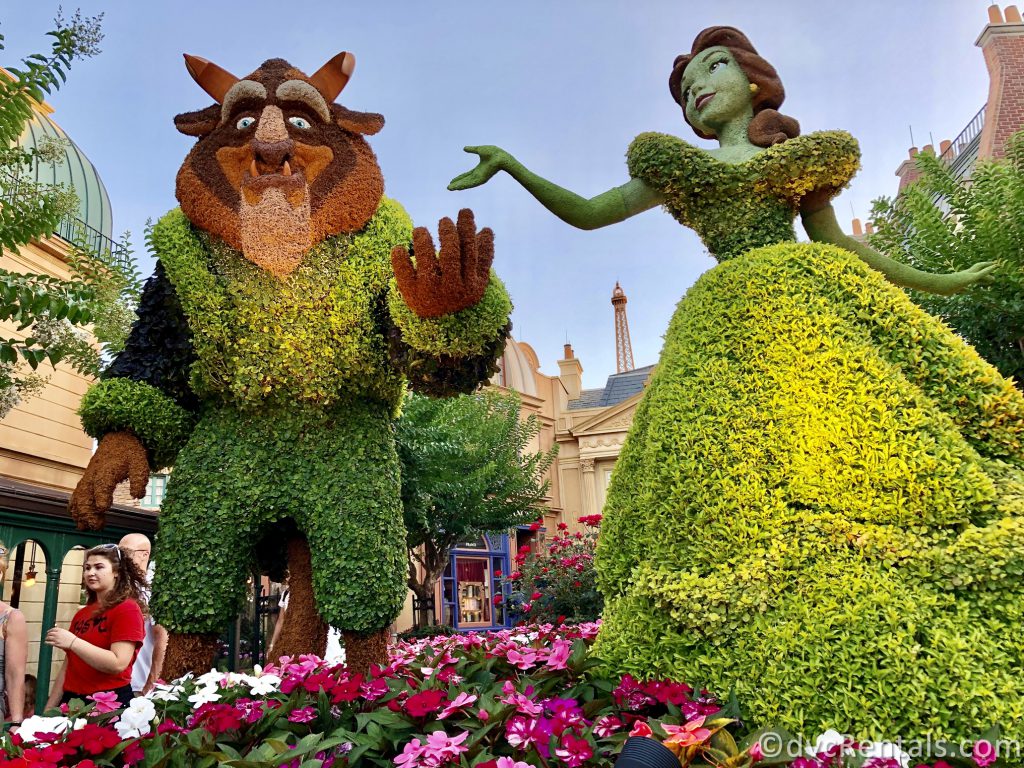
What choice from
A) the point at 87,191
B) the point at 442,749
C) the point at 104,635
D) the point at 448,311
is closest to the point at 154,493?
the point at 87,191

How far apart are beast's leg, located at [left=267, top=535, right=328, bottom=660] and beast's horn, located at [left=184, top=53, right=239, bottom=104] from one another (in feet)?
6.55

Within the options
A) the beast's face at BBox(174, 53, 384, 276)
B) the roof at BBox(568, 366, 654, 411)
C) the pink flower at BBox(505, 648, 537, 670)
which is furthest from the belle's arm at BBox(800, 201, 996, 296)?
the roof at BBox(568, 366, 654, 411)

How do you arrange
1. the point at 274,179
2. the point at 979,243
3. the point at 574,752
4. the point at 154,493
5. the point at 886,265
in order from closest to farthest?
the point at 574,752, the point at 274,179, the point at 886,265, the point at 979,243, the point at 154,493

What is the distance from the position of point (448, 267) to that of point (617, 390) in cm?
2183

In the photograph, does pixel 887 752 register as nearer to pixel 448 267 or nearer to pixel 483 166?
pixel 448 267

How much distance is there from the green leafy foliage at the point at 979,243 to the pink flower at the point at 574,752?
6.42 m

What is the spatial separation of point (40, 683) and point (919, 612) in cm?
518

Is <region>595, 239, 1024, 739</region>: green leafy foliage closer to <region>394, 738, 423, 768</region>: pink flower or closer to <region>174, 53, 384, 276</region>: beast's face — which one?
<region>394, 738, 423, 768</region>: pink flower

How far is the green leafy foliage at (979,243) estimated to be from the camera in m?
6.52

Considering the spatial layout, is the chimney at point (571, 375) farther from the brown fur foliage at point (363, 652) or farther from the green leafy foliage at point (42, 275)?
the brown fur foliage at point (363, 652)

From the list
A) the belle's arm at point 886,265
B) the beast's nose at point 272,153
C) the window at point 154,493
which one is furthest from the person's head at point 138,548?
the window at point 154,493

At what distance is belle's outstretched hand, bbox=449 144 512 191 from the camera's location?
9.36 ft

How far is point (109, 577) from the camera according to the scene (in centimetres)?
351

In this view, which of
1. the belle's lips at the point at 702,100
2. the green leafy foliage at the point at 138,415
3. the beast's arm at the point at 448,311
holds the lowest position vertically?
the green leafy foliage at the point at 138,415
